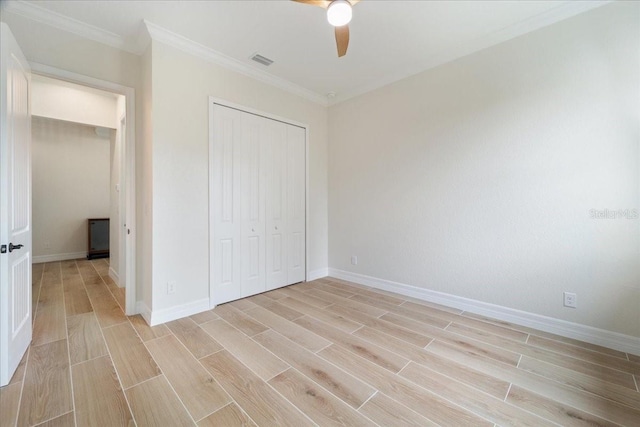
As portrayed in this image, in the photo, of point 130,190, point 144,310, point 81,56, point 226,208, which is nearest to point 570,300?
point 226,208

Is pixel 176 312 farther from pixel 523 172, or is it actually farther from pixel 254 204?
pixel 523 172

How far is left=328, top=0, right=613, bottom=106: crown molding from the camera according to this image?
2139 millimetres

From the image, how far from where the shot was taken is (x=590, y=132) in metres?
2.13

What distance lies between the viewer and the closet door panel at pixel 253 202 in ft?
10.4

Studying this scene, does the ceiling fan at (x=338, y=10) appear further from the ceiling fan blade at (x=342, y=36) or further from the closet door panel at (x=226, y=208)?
the closet door panel at (x=226, y=208)

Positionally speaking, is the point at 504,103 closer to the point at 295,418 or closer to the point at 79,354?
the point at 295,418

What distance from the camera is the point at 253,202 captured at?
3283 millimetres

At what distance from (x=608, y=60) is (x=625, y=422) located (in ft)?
8.40

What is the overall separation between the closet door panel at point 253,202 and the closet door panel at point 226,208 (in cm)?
8

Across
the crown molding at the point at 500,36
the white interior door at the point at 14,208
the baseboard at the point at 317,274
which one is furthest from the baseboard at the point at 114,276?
the crown molding at the point at 500,36

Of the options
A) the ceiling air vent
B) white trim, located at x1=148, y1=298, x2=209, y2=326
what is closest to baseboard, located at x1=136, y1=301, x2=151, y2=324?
white trim, located at x1=148, y1=298, x2=209, y2=326

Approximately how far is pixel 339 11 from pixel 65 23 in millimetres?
2555

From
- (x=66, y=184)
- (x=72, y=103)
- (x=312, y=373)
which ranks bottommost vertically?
(x=312, y=373)

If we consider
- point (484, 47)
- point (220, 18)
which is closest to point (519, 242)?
point (484, 47)
